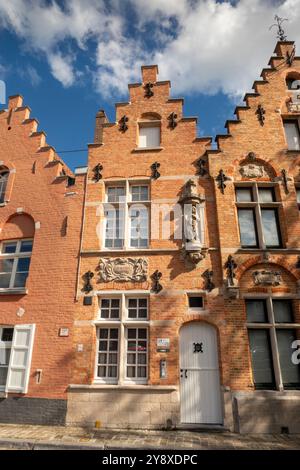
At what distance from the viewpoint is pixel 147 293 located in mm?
9242

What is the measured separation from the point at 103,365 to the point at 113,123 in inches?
340

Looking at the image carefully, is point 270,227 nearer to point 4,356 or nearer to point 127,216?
point 127,216

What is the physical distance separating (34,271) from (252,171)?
8.23 metres

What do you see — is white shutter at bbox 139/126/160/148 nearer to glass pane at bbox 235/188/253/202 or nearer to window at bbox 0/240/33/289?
glass pane at bbox 235/188/253/202

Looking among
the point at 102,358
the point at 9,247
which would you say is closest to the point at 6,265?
the point at 9,247

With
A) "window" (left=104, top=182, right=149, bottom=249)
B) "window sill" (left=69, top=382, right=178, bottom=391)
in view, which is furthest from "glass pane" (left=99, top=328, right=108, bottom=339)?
"window" (left=104, top=182, right=149, bottom=249)

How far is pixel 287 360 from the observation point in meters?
8.55

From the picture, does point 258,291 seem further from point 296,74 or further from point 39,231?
point 296,74

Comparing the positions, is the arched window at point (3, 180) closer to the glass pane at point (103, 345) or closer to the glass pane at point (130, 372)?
the glass pane at point (103, 345)

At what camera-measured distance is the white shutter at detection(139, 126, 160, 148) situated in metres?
11.4
